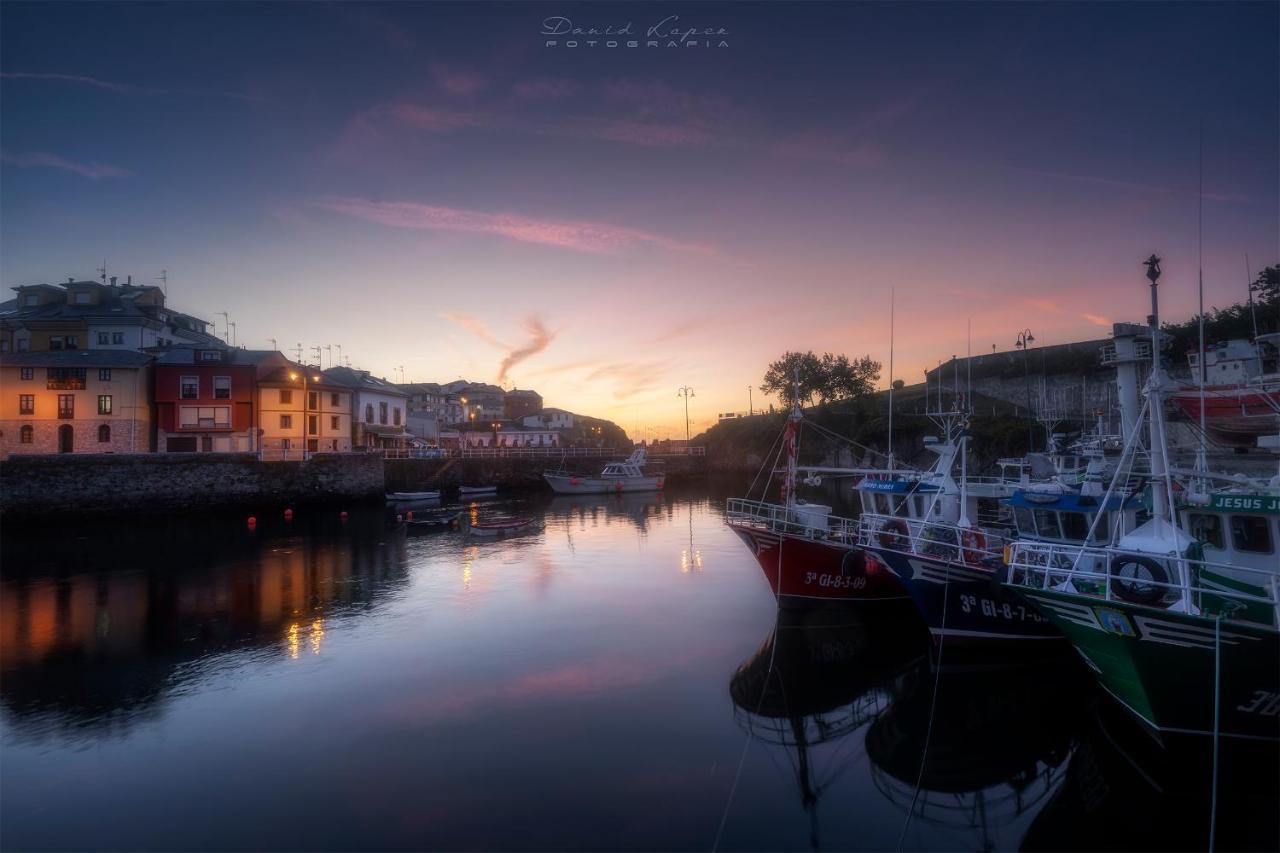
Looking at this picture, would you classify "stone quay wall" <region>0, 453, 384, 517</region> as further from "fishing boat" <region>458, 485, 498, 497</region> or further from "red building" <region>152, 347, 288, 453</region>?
"fishing boat" <region>458, 485, 498, 497</region>

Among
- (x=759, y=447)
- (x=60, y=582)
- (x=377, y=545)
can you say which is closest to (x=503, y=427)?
(x=759, y=447)

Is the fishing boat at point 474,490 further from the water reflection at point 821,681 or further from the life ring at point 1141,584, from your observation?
the life ring at point 1141,584

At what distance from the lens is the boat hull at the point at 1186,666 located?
8883 mm

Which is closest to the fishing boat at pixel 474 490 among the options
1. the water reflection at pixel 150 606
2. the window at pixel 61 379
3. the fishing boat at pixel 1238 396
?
the water reflection at pixel 150 606

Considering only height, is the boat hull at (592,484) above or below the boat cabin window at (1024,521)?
below

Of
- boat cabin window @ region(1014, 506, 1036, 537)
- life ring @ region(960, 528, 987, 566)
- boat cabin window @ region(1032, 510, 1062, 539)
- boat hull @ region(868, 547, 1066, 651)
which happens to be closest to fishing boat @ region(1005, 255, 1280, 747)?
boat hull @ region(868, 547, 1066, 651)

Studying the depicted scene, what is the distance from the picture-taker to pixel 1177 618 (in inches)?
356

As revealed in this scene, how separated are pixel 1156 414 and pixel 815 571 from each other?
8915 mm

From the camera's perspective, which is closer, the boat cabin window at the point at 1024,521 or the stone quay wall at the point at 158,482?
the boat cabin window at the point at 1024,521

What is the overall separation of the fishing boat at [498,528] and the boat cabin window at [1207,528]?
97.4ft

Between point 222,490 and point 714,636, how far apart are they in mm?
38829

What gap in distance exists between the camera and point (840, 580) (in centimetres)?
1795

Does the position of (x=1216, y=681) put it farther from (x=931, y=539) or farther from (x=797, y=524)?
(x=797, y=524)

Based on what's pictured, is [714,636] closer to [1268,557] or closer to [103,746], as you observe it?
[1268,557]
